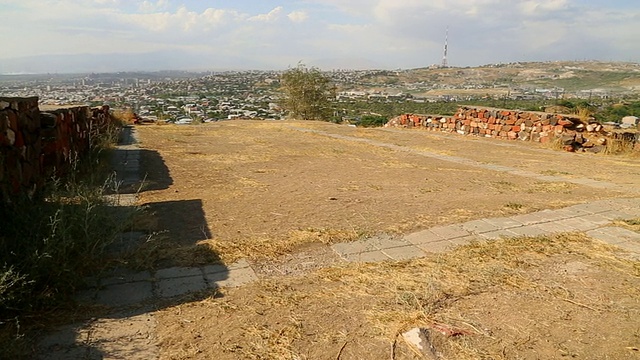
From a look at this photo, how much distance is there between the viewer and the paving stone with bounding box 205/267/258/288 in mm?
3177

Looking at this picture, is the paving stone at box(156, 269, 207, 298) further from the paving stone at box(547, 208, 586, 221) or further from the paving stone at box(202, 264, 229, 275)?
the paving stone at box(547, 208, 586, 221)

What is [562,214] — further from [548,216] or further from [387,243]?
[387,243]

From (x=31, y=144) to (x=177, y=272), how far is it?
115 inches

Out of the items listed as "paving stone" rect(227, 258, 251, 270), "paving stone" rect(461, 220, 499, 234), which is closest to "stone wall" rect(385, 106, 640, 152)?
"paving stone" rect(461, 220, 499, 234)

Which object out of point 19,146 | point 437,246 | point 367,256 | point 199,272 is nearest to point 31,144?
point 19,146

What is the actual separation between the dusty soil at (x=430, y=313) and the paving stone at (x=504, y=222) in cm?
96

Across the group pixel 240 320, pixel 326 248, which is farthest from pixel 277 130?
pixel 240 320

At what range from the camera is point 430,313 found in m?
2.78

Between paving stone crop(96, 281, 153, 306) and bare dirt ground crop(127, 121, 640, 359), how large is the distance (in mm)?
299

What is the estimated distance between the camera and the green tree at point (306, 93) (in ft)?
80.2

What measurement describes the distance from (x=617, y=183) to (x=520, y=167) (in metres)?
1.92

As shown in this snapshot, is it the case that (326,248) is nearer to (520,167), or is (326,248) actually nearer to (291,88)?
(520,167)

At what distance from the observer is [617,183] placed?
7.26 meters

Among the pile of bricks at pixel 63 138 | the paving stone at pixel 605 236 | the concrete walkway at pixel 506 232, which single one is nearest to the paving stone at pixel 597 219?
the concrete walkway at pixel 506 232
